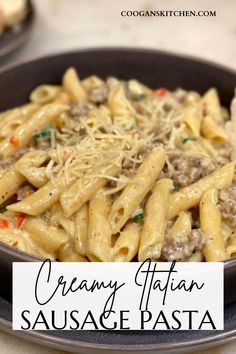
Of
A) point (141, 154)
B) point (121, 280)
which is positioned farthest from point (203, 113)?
point (121, 280)

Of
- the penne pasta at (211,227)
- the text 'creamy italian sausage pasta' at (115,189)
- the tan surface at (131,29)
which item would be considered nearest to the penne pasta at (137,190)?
the text 'creamy italian sausage pasta' at (115,189)

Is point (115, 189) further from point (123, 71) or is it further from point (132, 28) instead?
point (132, 28)

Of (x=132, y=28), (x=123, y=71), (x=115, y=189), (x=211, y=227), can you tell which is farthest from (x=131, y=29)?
(x=211, y=227)

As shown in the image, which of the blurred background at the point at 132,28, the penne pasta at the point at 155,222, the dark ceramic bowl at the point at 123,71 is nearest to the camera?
the penne pasta at the point at 155,222

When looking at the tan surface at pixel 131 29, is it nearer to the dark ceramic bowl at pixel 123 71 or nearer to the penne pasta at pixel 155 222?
the dark ceramic bowl at pixel 123 71

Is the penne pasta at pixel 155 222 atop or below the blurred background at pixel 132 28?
below

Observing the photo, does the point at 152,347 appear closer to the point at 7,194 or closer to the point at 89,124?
the point at 7,194
